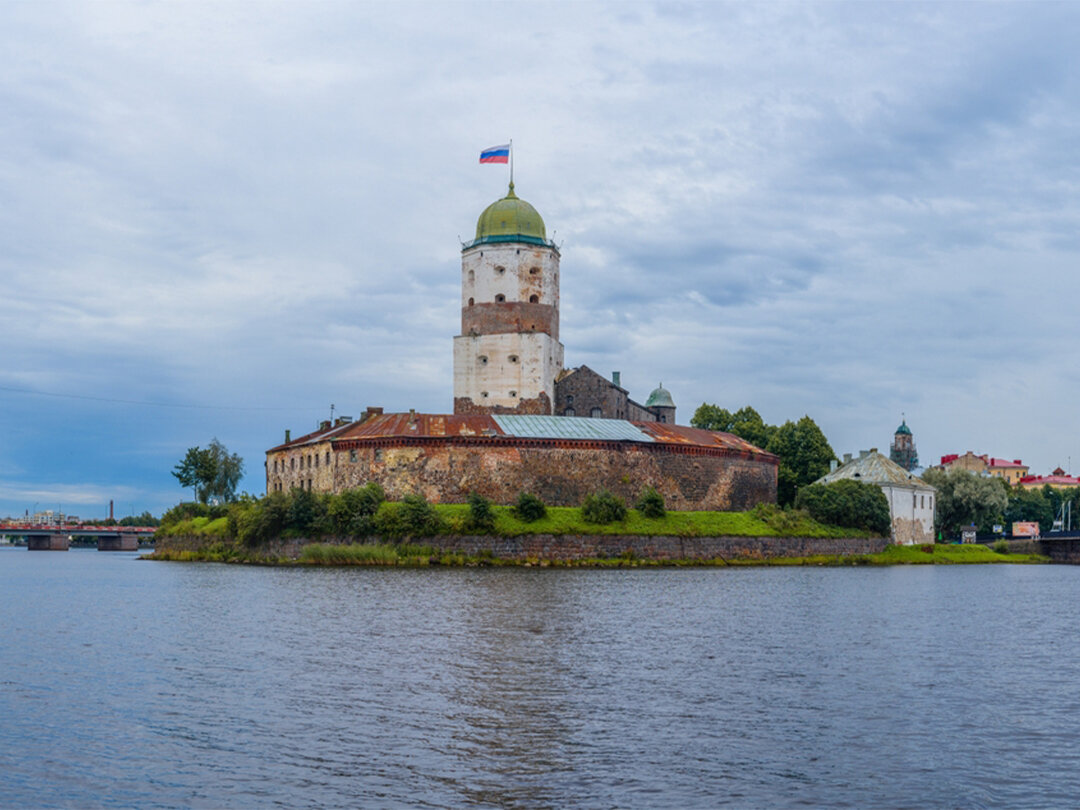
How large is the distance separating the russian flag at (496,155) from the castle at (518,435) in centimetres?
699

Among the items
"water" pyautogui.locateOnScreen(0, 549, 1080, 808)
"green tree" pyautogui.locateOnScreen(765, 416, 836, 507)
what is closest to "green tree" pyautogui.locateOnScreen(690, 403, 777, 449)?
"green tree" pyautogui.locateOnScreen(765, 416, 836, 507)

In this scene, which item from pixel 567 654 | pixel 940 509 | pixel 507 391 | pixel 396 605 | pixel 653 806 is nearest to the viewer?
pixel 653 806

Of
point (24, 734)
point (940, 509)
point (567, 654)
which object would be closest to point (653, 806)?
point (24, 734)

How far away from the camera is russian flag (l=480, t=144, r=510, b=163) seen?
66.2 meters

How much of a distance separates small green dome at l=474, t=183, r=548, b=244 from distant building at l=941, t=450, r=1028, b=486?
3548 inches

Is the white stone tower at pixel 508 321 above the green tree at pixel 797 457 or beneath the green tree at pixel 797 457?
above

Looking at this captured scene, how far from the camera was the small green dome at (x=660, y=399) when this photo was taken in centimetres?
8494

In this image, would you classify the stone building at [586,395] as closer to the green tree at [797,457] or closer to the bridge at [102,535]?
the green tree at [797,457]

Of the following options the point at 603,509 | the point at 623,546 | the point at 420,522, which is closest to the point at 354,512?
the point at 420,522

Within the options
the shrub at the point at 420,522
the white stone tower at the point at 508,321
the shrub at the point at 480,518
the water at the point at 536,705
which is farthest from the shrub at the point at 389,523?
the water at the point at 536,705

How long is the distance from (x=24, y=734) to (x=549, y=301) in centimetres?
5999

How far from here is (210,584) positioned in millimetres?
43969

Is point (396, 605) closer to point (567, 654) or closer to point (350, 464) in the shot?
point (567, 654)

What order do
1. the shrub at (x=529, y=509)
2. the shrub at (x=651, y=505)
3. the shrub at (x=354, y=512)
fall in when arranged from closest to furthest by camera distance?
1. the shrub at (x=354, y=512)
2. the shrub at (x=529, y=509)
3. the shrub at (x=651, y=505)
